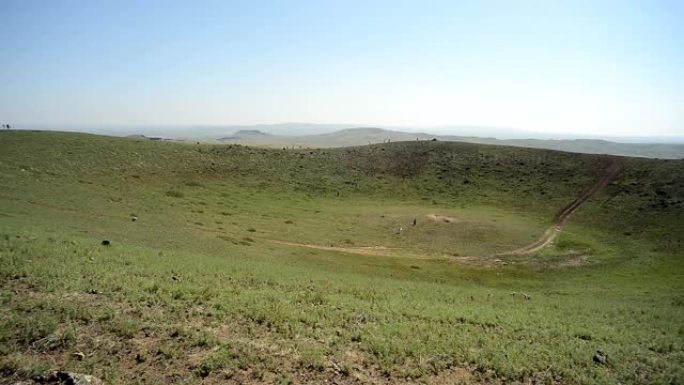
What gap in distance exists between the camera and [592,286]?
33.3m

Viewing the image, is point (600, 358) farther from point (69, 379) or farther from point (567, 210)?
point (567, 210)

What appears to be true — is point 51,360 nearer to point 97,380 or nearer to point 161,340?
point 97,380

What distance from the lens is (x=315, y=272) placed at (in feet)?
90.0

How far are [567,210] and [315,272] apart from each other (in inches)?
2127

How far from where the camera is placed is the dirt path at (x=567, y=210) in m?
46.5

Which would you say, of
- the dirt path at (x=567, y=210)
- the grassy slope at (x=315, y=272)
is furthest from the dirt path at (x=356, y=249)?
the dirt path at (x=567, y=210)

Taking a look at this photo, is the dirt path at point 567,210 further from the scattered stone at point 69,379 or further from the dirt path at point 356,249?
the scattered stone at point 69,379

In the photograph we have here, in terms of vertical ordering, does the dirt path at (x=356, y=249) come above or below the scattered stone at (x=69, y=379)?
below

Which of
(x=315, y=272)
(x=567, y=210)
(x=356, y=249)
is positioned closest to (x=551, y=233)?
(x=567, y=210)

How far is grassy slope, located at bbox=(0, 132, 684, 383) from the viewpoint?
11.7 meters

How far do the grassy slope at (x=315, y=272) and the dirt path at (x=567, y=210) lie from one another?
59.2 inches

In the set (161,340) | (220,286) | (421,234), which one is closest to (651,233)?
(421,234)

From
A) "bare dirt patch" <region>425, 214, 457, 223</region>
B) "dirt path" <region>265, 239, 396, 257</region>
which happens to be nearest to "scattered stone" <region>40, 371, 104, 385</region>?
"dirt path" <region>265, 239, 396, 257</region>

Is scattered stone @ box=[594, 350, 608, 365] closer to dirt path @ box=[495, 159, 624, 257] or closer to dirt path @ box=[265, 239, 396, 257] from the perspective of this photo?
dirt path @ box=[265, 239, 396, 257]
